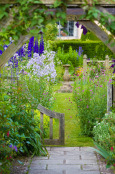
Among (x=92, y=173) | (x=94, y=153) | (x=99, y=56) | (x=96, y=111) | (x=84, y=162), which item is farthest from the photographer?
(x=99, y=56)

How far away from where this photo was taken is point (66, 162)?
4629 mm

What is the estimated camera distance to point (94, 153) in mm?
5109

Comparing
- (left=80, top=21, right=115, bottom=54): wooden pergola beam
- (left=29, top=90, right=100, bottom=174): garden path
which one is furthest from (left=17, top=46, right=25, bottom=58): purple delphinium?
(left=80, top=21, right=115, bottom=54): wooden pergola beam

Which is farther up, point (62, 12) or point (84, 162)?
point (62, 12)

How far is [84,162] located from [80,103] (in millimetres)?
1788

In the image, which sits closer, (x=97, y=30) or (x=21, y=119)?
(x=97, y=30)

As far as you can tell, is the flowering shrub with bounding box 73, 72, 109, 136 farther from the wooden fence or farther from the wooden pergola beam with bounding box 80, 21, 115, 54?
the wooden pergola beam with bounding box 80, 21, 115, 54

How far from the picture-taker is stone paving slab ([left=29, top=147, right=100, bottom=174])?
4.27m

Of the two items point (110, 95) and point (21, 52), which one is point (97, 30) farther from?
point (21, 52)

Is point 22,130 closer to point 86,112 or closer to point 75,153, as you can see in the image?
point 75,153

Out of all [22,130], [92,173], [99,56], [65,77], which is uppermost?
[99,56]

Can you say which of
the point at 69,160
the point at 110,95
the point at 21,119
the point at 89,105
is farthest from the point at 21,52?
the point at 69,160

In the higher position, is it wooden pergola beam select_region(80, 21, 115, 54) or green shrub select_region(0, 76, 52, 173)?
wooden pergola beam select_region(80, 21, 115, 54)

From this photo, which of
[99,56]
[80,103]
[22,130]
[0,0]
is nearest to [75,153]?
[22,130]
